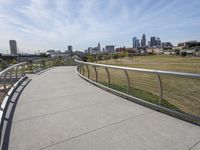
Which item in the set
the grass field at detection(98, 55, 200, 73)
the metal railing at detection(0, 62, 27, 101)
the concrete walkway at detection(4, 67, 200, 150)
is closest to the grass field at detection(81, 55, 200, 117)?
the concrete walkway at detection(4, 67, 200, 150)

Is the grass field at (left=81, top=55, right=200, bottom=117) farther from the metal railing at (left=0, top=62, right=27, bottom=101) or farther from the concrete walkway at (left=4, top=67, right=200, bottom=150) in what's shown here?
the metal railing at (left=0, top=62, right=27, bottom=101)

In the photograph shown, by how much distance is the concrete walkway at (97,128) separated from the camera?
2.93 metres

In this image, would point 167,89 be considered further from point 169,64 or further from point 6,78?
point 169,64

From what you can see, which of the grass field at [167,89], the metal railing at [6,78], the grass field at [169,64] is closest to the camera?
the metal railing at [6,78]

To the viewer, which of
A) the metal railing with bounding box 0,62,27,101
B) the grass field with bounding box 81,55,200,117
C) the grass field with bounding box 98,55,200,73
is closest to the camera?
the metal railing with bounding box 0,62,27,101

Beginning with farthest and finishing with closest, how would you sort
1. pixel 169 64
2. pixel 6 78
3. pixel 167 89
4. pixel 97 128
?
1. pixel 169 64
2. pixel 167 89
3. pixel 6 78
4. pixel 97 128

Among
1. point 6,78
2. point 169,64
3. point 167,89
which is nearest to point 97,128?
point 6,78

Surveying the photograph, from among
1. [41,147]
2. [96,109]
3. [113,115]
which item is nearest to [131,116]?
[113,115]

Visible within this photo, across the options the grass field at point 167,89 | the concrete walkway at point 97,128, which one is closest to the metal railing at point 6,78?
the concrete walkway at point 97,128

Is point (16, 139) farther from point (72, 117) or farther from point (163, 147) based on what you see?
point (163, 147)

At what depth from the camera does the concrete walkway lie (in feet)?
9.62

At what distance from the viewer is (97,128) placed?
3.54 meters

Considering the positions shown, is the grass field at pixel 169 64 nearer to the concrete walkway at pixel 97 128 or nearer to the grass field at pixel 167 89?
the grass field at pixel 167 89

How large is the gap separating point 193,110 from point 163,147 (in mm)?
8351
